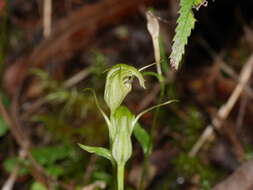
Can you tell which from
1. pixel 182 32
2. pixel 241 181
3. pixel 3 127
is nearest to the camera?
pixel 182 32

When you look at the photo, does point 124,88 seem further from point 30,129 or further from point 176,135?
point 30,129

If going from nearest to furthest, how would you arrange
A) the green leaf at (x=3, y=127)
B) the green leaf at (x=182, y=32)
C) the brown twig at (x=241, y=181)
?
the green leaf at (x=182, y=32), the brown twig at (x=241, y=181), the green leaf at (x=3, y=127)

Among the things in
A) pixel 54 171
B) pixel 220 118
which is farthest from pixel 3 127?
pixel 220 118

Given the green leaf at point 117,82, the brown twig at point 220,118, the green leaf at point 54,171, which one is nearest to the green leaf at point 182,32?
the green leaf at point 117,82

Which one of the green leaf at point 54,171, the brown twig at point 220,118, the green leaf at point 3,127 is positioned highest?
the green leaf at point 3,127

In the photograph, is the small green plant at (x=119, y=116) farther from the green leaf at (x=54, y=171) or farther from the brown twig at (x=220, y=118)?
the brown twig at (x=220, y=118)

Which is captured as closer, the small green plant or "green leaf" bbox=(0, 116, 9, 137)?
the small green plant

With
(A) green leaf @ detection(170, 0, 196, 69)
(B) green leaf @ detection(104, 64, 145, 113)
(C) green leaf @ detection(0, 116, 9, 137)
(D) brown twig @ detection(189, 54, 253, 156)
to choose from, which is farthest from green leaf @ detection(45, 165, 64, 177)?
(A) green leaf @ detection(170, 0, 196, 69)

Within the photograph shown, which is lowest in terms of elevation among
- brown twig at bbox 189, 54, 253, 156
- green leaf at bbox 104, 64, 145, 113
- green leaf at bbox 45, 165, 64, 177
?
brown twig at bbox 189, 54, 253, 156

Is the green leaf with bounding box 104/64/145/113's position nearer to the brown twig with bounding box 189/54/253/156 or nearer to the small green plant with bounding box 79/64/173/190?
the small green plant with bounding box 79/64/173/190

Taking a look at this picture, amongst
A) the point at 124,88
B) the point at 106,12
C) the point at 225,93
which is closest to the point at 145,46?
the point at 106,12

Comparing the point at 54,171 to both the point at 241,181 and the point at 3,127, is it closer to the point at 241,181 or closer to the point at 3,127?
the point at 3,127
